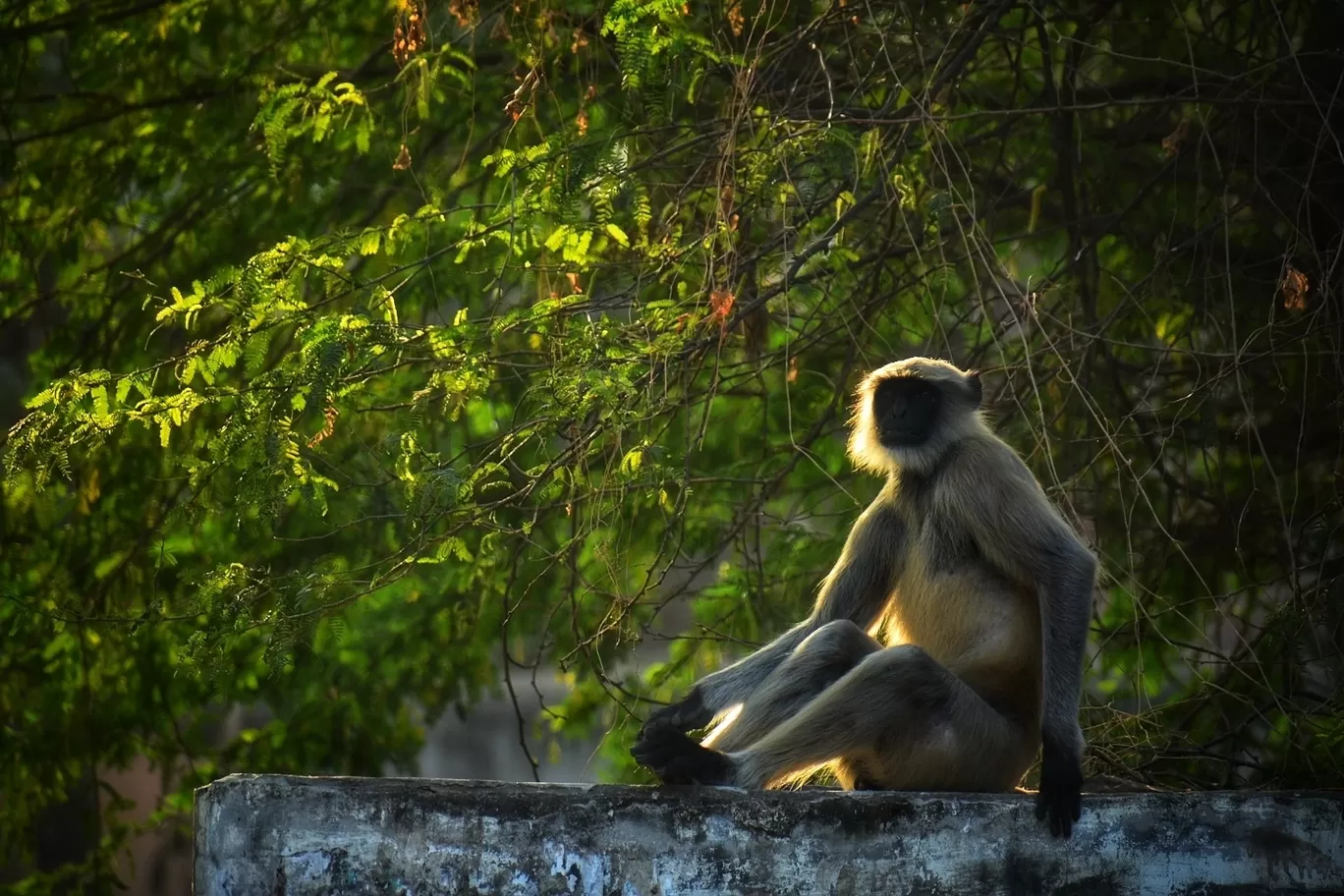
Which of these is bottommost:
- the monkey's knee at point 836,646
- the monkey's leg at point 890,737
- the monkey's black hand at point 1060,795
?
the monkey's black hand at point 1060,795

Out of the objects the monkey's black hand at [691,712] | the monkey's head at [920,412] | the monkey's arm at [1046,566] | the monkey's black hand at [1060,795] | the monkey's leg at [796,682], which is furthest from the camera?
the monkey's head at [920,412]

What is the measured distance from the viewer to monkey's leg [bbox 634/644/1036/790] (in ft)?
13.1

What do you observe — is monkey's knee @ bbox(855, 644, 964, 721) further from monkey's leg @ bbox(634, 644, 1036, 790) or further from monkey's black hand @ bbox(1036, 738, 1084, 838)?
monkey's black hand @ bbox(1036, 738, 1084, 838)

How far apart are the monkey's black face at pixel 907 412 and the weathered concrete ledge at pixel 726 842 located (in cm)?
125

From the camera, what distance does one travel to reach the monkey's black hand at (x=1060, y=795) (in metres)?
3.68

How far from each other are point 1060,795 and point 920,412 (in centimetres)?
134

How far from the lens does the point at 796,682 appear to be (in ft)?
13.7

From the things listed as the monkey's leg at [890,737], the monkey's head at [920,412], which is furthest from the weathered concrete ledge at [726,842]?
the monkey's head at [920,412]

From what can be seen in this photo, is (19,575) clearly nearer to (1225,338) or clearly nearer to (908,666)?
(908,666)

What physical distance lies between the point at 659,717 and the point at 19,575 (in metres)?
3.50

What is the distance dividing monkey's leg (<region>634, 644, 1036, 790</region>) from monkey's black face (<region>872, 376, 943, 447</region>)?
0.80 m

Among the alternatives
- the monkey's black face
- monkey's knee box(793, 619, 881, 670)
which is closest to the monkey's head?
the monkey's black face

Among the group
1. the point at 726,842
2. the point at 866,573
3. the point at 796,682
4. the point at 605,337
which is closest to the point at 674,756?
the point at 726,842

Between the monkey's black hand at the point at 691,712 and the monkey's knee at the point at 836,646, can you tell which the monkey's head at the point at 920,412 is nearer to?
the monkey's knee at the point at 836,646
